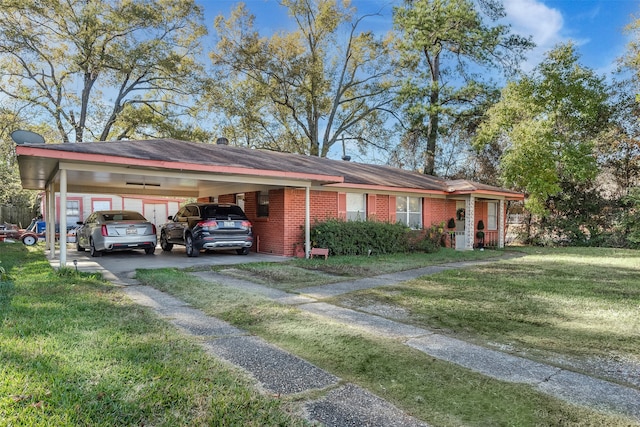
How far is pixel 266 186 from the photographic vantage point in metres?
13.2

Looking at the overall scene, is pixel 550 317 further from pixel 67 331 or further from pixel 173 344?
pixel 67 331

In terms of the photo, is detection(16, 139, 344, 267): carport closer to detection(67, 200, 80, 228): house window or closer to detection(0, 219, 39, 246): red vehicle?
detection(0, 219, 39, 246): red vehicle

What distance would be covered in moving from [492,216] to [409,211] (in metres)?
5.98

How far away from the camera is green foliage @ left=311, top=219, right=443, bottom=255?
13.0 m

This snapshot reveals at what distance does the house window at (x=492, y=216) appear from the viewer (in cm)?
2000

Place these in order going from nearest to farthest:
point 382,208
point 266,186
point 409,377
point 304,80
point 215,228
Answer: point 409,377
point 215,228
point 266,186
point 382,208
point 304,80

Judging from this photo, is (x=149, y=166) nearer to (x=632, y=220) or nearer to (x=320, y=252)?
(x=320, y=252)

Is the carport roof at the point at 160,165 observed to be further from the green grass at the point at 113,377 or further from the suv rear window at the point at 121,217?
the green grass at the point at 113,377

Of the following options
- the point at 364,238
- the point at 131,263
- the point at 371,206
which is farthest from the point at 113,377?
the point at 371,206

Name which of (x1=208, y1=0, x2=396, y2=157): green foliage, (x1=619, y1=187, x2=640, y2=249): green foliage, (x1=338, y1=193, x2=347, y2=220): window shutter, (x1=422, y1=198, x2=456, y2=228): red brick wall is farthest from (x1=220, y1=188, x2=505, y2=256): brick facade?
(x1=208, y1=0, x2=396, y2=157): green foliage

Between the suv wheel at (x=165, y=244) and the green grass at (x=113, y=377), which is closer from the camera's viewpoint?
the green grass at (x=113, y=377)

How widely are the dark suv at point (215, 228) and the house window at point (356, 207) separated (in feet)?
13.2

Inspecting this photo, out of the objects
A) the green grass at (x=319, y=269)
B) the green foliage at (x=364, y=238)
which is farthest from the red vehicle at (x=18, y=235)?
the green foliage at (x=364, y=238)

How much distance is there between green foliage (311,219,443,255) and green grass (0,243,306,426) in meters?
8.16
